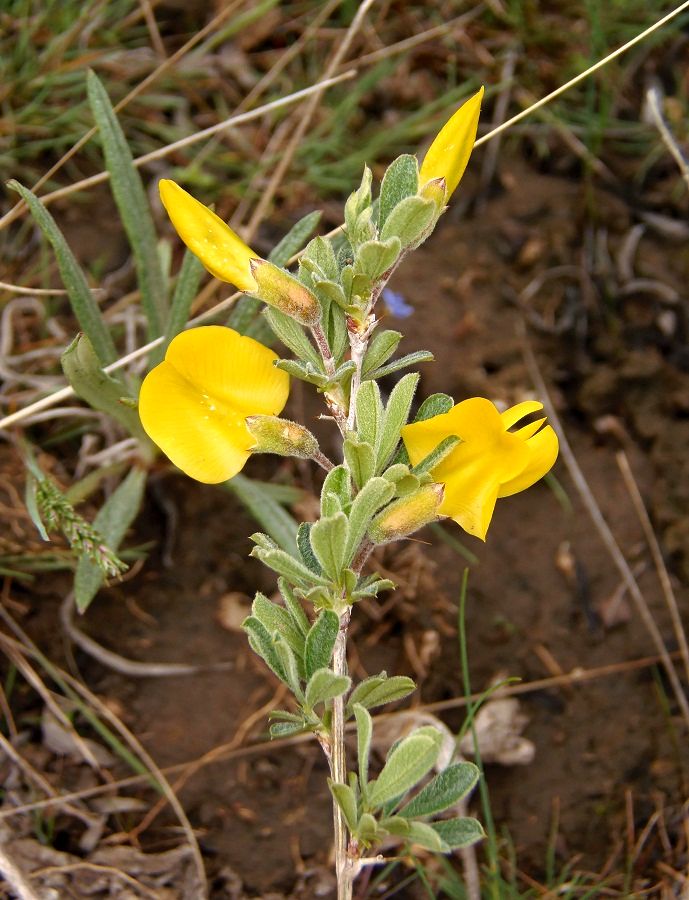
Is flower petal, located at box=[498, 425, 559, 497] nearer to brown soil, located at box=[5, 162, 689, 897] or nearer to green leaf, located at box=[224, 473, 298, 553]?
green leaf, located at box=[224, 473, 298, 553]

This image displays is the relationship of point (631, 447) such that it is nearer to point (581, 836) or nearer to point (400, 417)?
point (581, 836)

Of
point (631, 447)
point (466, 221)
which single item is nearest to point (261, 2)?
point (466, 221)

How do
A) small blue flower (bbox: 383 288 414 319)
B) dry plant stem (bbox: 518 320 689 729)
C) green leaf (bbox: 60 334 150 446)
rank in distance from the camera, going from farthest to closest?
small blue flower (bbox: 383 288 414 319) → dry plant stem (bbox: 518 320 689 729) → green leaf (bbox: 60 334 150 446)

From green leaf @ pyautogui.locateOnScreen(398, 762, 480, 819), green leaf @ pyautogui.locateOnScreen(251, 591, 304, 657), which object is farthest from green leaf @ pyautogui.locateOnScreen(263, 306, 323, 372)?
green leaf @ pyautogui.locateOnScreen(398, 762, 480, 819)

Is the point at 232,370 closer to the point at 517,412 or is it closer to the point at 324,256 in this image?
the point at 324,256

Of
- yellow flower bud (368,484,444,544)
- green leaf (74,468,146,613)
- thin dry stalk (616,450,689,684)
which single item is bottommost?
thin dry stalk (616,450,689,684)

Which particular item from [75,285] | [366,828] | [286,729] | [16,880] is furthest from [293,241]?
[16,880]
